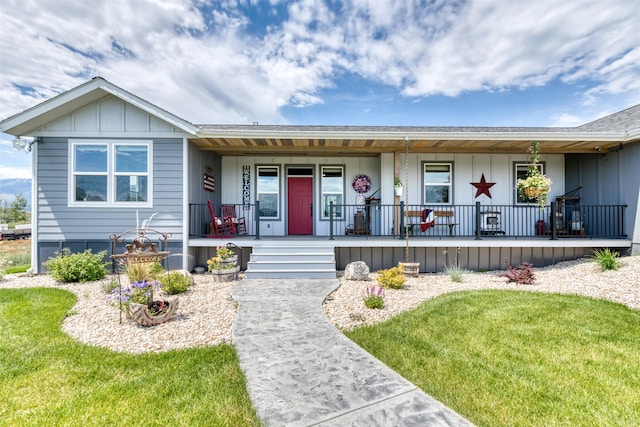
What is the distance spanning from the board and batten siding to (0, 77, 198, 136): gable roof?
0.47 m

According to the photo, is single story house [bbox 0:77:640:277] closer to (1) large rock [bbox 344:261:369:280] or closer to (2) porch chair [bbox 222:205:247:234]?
(2) porch chair [bbox 222:205:247:234]

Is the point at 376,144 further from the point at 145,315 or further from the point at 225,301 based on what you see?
the point at 145,315

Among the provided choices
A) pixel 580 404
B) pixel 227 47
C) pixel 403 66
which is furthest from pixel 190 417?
pixel 403 66

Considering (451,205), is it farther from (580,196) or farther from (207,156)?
(207,156)

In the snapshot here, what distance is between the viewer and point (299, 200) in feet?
31.9

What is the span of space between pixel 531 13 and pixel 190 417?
11309mm

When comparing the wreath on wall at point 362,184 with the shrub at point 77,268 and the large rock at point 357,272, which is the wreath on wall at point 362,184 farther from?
the shrub at point 77,268

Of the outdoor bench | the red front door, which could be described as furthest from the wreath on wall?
the outdoor bench

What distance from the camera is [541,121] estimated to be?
18.3 meters

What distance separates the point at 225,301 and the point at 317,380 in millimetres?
2878

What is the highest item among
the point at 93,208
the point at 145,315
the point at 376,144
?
the point at 376,144

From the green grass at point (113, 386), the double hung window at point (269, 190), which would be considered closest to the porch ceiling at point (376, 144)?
the double hung window at point (269, 190)

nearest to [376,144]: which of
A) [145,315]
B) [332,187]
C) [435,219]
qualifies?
[332,187]

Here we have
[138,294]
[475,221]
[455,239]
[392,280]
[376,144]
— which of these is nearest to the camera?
[138,294]
